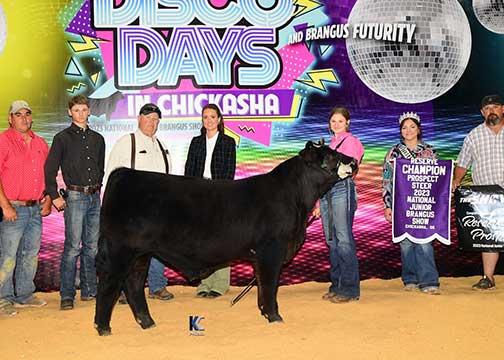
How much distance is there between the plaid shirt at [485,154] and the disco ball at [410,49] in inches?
34.8

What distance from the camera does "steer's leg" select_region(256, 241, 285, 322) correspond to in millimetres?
5465

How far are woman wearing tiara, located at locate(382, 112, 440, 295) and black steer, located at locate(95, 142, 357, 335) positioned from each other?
3.96 feet

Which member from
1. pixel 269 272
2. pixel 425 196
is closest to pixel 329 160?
pixel 269 272

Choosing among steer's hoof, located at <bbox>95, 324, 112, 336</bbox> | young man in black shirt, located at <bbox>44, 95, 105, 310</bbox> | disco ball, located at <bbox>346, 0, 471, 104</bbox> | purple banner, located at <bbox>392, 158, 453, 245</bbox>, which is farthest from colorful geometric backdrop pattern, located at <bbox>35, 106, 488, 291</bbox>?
steer's hoof, located at <bbox>95, 324, 112, 336</bbox>

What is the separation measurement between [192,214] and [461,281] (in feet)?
12.7

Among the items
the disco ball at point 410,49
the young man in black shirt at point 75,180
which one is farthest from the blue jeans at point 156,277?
the disco ball at point 410,49

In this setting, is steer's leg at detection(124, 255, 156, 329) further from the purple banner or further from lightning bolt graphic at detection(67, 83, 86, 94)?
the purple banner

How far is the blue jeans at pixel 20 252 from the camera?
20.2 feet

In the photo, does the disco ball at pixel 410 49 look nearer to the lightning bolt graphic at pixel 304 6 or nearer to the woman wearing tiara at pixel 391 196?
the lightning bolt graphic at pixel 304 6

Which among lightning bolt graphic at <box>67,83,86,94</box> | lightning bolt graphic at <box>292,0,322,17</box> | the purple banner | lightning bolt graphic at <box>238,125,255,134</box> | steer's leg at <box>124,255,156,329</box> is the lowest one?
steer's leg at <box>124,255,156,329</box>

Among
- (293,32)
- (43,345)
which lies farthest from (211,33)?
(43,345)

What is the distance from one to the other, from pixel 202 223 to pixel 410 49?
3679 mm

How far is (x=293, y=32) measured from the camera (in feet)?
24.3

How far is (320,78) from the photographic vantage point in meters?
7.47
